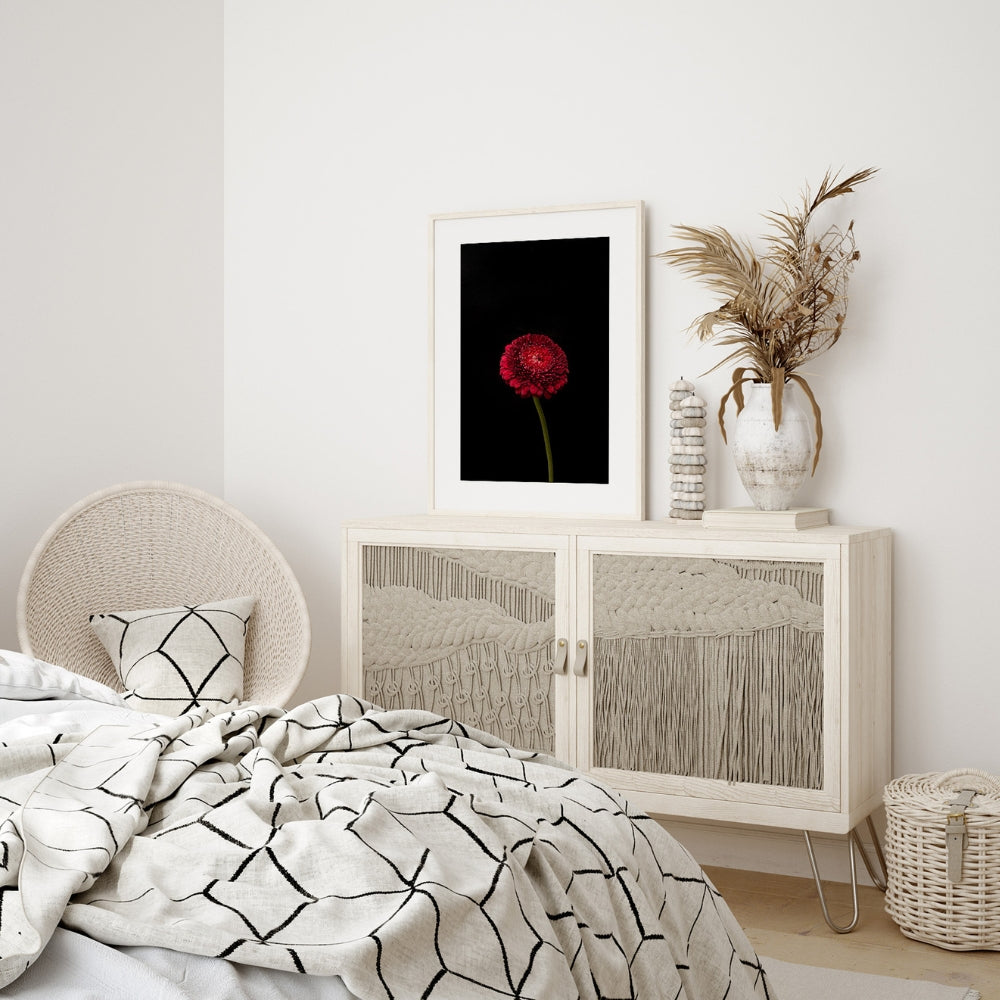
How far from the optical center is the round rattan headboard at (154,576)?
9.09 feet

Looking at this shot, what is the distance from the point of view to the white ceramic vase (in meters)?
2.69

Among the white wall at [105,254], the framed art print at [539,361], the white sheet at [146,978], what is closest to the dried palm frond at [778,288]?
the framed art print at [539,361]

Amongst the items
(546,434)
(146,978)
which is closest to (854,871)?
(546,434)

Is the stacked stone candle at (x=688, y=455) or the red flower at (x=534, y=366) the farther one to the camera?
the red flower at (x=534, y=366)

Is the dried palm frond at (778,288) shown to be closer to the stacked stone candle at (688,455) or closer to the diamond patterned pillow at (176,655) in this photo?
the stacked stone candle at (688,455)

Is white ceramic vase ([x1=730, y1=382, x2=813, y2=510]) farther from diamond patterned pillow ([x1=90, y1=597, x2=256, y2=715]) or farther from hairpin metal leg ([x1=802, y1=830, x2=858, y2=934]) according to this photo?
diamond patterned pillow ([x1=90, y1=597, x2=256, y2=715])

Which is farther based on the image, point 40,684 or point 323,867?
point 40,684

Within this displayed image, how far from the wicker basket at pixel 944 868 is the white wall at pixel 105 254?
211 centimetres

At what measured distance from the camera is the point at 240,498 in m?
3.60

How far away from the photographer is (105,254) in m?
3.19

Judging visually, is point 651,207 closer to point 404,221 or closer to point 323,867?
point 404,221

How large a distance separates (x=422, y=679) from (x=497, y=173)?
136cm

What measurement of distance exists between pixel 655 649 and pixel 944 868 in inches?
29.5

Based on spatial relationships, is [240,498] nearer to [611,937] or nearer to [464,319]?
[464,319]
